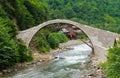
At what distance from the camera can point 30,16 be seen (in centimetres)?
6769

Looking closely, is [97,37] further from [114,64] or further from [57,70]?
[114,64]

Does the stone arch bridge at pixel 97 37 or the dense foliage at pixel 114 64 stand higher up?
the stone arch bridge at pixel 97 37

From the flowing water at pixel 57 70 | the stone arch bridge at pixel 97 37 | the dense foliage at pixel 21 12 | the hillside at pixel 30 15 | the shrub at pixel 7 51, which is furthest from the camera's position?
the dense foliage at pixel 21 12

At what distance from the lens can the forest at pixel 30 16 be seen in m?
45.4

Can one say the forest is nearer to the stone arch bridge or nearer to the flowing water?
the stone arch bridge

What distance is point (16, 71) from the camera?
45125 mm

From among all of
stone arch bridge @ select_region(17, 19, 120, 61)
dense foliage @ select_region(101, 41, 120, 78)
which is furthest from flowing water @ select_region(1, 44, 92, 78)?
dense foliage @ select_region(101, 41, 120, 78)

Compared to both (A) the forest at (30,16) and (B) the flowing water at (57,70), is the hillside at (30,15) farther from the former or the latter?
(B) the flowing water at (57,70)

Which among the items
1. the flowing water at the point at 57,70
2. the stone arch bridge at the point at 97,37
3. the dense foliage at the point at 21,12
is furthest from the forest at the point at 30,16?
the flowing water at the point at 57,70

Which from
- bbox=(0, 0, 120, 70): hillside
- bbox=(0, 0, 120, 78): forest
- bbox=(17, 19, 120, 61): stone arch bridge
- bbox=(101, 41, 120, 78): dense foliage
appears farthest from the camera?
bbox=(17, 19, 120, 61): stone arch bridge

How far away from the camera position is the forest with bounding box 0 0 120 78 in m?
45.4

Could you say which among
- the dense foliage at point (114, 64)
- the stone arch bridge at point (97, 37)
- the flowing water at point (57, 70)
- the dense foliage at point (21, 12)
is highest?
the dense foliage at point (21, 12)

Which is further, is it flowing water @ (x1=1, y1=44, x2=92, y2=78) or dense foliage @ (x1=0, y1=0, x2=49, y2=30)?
dense foliage @ (x1=0, y1=0, x2=49, y2=30)

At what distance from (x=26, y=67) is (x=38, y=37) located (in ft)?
61.2
